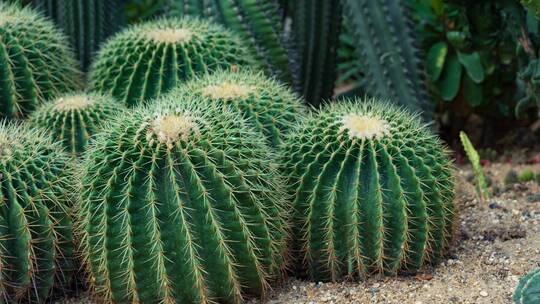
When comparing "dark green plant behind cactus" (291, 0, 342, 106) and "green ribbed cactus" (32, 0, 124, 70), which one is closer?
"green ribbed cactus" (32, 0, 124, 70)

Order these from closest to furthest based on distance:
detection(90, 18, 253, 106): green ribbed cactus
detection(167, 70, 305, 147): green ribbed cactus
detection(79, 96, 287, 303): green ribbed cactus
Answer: detection(79, 96, 287, 303): green ribbed cactus < detection(167, 70, 305, 147): green ribbed cactus < detection(90, 18, 253, 106): green ribbed cactus

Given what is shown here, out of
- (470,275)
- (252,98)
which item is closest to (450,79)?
(252,98)

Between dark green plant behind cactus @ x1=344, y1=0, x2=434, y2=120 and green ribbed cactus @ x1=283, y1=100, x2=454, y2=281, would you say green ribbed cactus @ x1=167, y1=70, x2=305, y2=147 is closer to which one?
green ribbed cactus @ x1=283, y1=100, x2=454, y2=281

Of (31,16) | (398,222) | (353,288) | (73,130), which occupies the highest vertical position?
(31,16)

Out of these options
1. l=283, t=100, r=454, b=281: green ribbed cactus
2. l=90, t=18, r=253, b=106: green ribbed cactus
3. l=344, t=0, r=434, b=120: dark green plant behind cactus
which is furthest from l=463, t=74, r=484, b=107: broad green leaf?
l=283, t=100, r=454, b=281: green ribbed cactus

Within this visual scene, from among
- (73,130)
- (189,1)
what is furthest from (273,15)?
(73,130)

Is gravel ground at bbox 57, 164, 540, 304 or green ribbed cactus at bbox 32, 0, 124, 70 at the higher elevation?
green ribbed cactus at bbox 32, 0, 124, 70

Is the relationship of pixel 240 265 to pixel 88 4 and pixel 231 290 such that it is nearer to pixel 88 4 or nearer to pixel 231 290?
pixel 231 290

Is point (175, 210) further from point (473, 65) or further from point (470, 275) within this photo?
point (473, 65)
